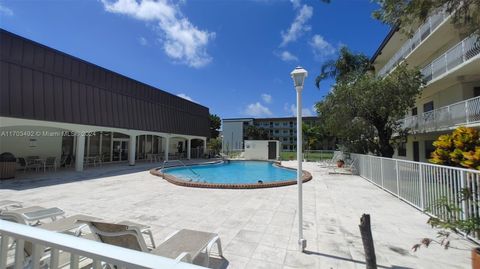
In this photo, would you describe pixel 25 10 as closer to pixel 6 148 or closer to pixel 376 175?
pixel 6 148

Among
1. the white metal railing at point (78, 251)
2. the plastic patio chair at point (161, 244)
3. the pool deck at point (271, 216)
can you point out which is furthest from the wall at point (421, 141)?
the white metal railing at point (78, 251)

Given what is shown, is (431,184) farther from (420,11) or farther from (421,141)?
(421,141)

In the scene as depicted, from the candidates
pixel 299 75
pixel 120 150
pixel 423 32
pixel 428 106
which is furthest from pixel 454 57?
pixel 120 150

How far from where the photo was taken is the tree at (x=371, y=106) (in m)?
13.0

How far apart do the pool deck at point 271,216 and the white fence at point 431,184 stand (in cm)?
38

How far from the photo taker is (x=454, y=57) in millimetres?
12695

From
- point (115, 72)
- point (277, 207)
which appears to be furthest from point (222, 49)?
point (277, 207)

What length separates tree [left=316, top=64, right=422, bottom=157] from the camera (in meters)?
13.0

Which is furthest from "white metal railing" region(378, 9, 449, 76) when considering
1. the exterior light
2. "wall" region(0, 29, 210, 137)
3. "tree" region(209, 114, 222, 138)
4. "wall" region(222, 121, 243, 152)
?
"wall" region(222, 121, 243, 152)

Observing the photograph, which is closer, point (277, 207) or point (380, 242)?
point (380, 242)

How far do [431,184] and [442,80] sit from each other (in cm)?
1192

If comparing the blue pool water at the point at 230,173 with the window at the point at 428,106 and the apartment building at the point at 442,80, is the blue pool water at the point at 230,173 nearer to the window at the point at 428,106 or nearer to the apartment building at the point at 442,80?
the apartment building at the point at 442,80

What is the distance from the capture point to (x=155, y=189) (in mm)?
9234

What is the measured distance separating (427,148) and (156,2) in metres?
19.4
